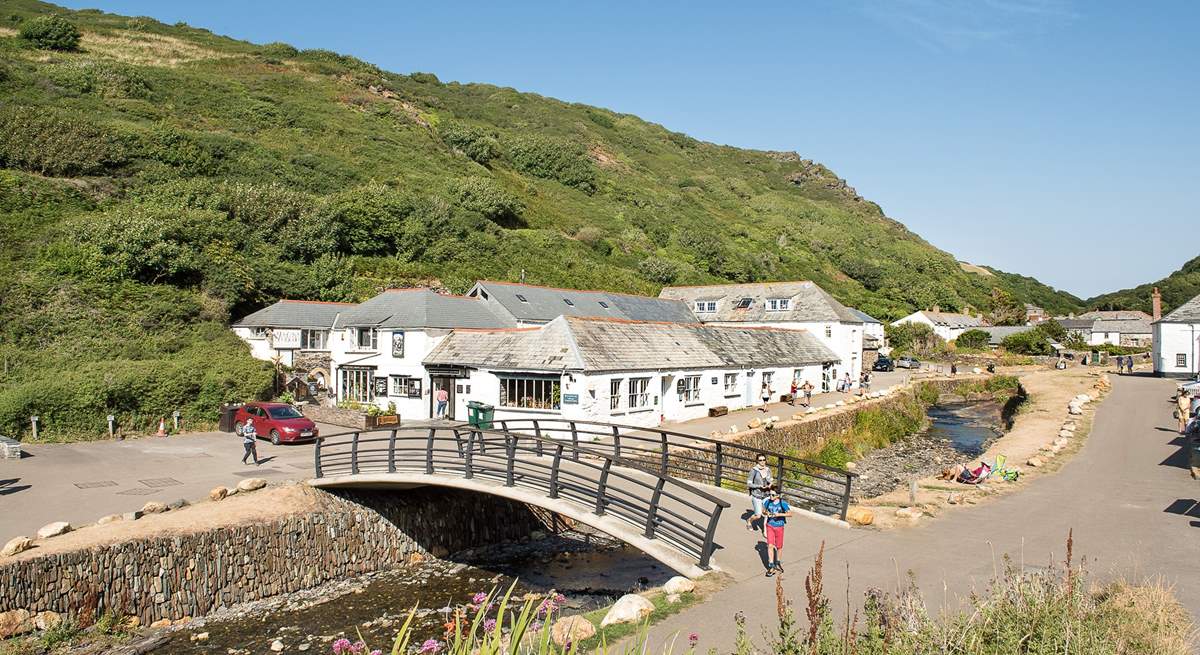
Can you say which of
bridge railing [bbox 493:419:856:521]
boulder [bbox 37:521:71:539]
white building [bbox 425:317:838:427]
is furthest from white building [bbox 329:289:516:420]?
boulder [bbox 37:521:71:539]

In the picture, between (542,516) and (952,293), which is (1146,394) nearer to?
(542,516)

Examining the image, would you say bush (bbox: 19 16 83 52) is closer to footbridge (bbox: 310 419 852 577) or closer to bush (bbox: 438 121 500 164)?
bush (bbox: 438 121 500 164)

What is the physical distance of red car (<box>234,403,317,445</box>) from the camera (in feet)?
87.3

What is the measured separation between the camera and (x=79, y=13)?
11112cm

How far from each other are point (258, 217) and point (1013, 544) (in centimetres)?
5031

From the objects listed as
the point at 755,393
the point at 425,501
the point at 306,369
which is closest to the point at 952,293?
the point at 755,393

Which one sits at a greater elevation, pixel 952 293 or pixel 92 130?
pixel 92 130

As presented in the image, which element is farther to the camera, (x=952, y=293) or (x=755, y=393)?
(x=952, y=293)

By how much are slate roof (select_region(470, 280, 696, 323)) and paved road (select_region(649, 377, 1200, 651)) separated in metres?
25.4

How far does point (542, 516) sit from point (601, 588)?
593 centimetres

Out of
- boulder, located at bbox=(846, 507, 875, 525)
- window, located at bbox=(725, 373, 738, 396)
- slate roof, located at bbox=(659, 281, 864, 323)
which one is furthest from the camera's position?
slate roof, located at bbox=(659, 281, 864, 323)

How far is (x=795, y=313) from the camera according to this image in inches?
2020

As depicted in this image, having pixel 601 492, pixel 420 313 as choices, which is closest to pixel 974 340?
pixel 420 313

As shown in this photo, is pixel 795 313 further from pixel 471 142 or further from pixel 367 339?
pixel 471 142
